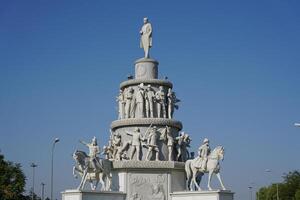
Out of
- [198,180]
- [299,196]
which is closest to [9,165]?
[198,180]

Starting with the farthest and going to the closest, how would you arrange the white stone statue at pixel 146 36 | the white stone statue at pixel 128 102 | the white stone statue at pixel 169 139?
the white stone statue at pixel 146 36 < the white stone statue at pixel 128 102 < the white stone statue at pixel 169 139

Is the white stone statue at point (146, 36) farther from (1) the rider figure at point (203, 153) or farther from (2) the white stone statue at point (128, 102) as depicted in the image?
(1) the rider figure at point (203, 153)

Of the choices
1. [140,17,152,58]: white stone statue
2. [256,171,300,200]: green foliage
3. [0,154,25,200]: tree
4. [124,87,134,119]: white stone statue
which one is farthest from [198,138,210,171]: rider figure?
[256,171,300,200]: green foliage

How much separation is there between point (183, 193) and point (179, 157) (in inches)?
120

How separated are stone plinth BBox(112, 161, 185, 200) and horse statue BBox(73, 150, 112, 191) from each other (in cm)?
59

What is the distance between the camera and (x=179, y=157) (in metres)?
37.1

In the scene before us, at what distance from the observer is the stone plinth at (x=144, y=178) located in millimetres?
35375

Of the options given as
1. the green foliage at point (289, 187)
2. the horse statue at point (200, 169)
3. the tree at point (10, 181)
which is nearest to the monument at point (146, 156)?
the horse statue at point (200, 169)

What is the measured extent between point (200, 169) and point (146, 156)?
3518mm

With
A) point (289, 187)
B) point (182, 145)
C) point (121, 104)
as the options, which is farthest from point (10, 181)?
point (289, 187)

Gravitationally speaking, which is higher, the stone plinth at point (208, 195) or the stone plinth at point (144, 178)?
the stone plinth at point (144, 178)

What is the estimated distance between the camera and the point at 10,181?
57125 mm

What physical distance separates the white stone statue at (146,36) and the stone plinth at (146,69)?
1397 millimetres

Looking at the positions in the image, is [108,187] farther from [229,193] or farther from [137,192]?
[229,193]
